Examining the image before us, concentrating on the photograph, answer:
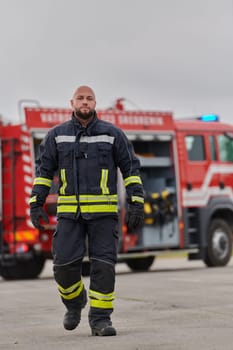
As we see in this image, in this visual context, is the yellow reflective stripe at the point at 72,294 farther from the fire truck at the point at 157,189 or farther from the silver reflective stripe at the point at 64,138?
the fire truck at the point at 157,189

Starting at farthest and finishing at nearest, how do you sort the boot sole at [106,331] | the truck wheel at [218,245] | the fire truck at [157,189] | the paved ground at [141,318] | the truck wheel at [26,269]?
the truck wheel at [218,245]
the truck wheel at [26,269]
the fire truck at [157,189]
the boot sole at [106,331]
the paved ground at [141,318]

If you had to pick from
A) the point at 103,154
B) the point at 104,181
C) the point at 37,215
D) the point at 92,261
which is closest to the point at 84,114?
Result: the point at 103,154

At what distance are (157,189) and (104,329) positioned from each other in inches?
387

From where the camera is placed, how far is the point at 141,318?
7.94 metres

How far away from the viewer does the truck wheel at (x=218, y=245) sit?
55.1ft

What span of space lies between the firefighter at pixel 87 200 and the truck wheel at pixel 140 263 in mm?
10306

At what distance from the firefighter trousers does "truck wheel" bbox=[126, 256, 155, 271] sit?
10.4 m

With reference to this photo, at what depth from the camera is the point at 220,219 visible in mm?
17141

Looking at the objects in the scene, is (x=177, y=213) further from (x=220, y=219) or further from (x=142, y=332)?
(x=142, y=332)

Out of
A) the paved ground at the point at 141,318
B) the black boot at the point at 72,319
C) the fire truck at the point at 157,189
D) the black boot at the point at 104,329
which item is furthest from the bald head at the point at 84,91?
the fire truck at the point at 157,189

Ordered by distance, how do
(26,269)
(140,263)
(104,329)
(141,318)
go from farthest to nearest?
(140,263)
(26,269)
(141,318)
(104,329)

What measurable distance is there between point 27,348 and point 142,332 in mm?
1063

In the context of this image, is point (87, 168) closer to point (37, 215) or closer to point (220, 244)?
point (37, 215)

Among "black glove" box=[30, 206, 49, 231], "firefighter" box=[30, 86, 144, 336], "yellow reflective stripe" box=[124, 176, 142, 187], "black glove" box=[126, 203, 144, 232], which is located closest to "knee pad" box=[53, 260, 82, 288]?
"firefighter" box=[30, 86, 144, 336]
